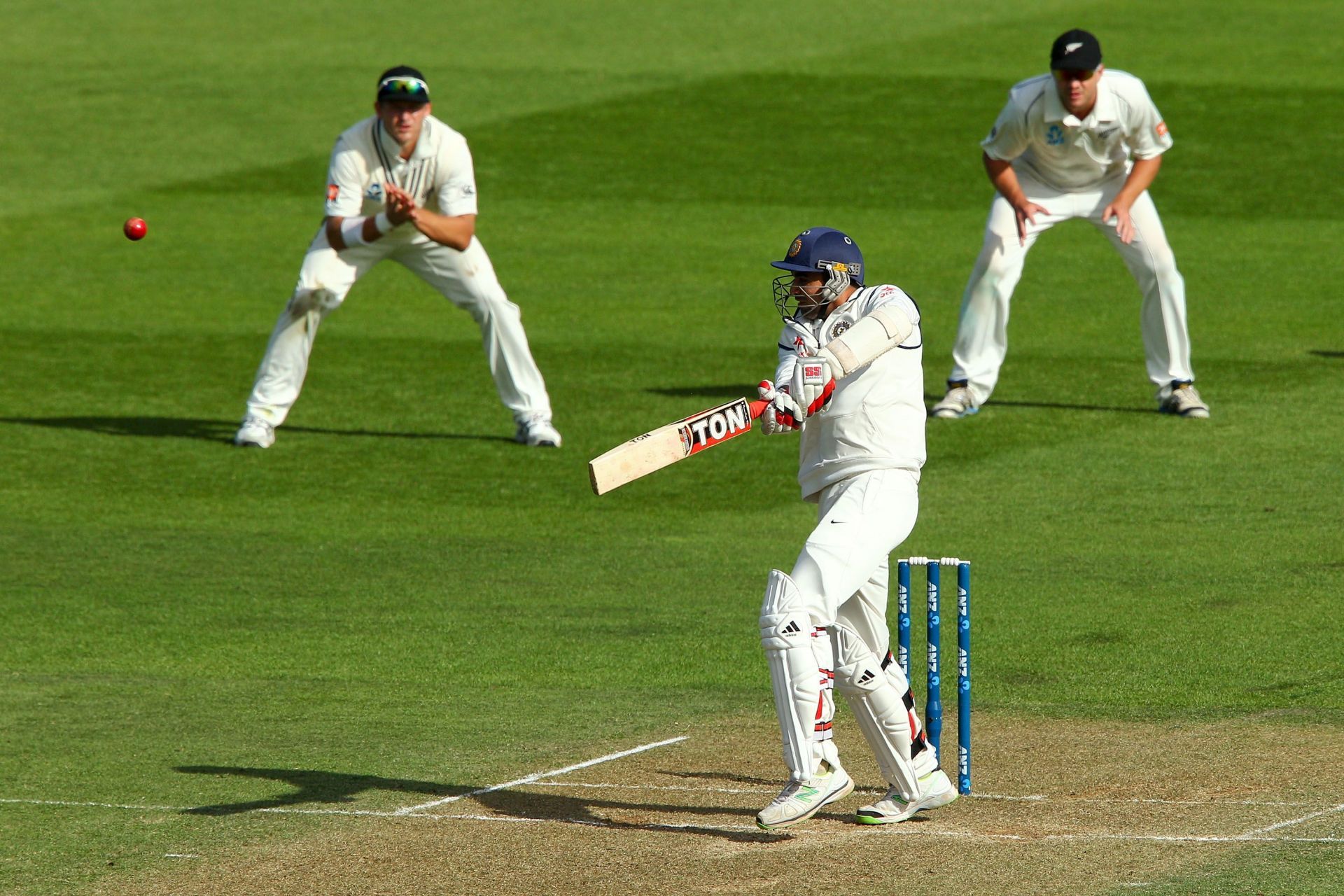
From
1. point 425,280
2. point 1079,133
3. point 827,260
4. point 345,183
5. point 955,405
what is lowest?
point 827,260

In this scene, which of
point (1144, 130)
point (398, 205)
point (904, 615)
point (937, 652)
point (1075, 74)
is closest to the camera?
point (937, 652)

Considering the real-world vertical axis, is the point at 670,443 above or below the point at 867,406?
below

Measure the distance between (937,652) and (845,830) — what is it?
0.71m

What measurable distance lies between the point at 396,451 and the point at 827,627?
7.41 meters

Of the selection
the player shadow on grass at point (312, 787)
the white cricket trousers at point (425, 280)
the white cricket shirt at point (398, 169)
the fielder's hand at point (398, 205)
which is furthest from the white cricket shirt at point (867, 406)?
the white cricket trousers at point (425, 280)

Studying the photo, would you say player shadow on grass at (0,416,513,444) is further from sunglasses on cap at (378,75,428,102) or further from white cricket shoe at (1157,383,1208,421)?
white cricket shoe at (1157,383,1208,421)

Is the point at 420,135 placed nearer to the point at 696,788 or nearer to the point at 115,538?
the point at 115,538

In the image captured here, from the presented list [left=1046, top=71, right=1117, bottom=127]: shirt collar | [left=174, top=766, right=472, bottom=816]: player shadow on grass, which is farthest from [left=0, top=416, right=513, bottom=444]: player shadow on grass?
[left=174, top=766, right=472, bottom=816]: player shadow on grass

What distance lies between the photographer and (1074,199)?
14.1 m

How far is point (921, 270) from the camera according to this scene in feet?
65.1

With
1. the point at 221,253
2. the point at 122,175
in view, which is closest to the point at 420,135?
the point at 221,253

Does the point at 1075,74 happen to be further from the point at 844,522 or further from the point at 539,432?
the point at 844,522

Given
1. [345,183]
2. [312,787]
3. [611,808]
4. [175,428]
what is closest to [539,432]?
[345,183]

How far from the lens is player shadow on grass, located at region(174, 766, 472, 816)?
7.61m
